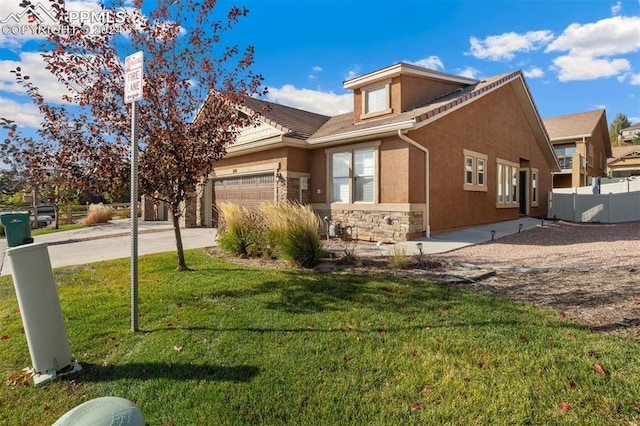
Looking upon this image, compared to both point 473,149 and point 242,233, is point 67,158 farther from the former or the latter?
point 473,149

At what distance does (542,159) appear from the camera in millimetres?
19953

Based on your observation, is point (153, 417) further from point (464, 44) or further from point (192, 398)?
point (464, 44)

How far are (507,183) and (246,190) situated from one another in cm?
1190

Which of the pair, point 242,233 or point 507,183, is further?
point 507,183

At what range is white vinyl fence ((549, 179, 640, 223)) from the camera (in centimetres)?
1706

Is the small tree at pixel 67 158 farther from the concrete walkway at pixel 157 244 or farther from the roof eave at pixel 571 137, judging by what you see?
the roof eave at pixel 571 137

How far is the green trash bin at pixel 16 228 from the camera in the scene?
341 centimetres

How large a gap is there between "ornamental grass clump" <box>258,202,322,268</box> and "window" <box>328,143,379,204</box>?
183 inches

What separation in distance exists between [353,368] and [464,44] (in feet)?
46.9

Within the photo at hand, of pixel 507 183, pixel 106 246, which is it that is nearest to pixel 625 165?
pixel 507 183

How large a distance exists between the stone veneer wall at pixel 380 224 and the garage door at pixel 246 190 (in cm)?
303

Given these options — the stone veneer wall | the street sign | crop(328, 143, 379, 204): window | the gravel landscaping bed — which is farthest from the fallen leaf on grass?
crop(328, 143, 379, 204): window

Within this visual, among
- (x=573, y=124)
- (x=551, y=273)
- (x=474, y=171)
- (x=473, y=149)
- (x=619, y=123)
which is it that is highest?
(x=619, y=123)

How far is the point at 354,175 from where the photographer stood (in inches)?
480
